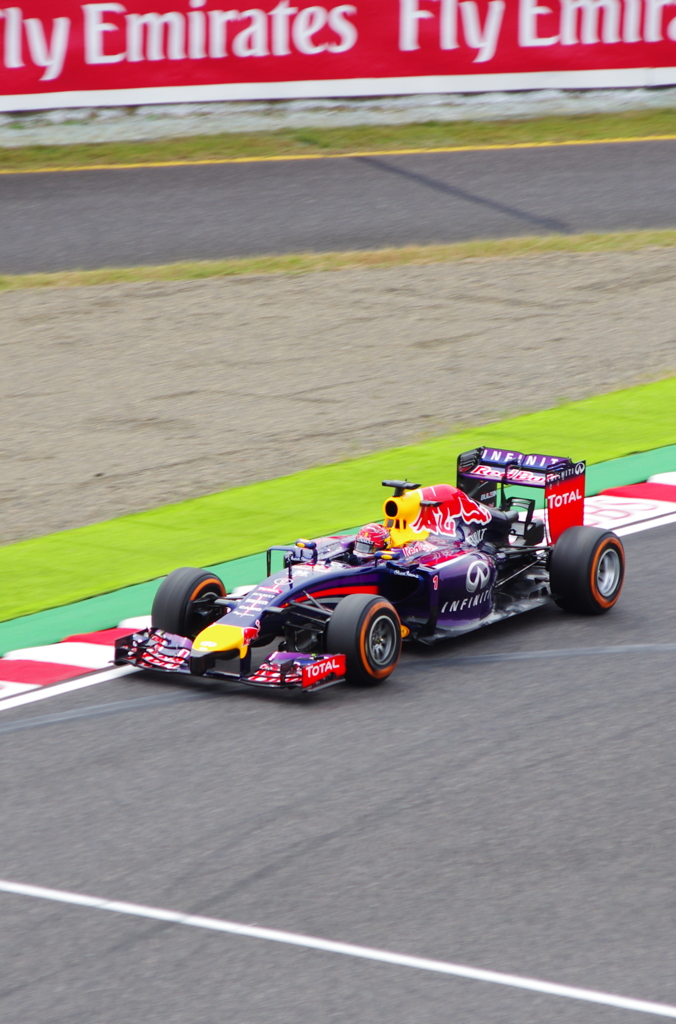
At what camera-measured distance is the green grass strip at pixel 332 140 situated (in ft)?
79.8

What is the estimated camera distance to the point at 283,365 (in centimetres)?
1714

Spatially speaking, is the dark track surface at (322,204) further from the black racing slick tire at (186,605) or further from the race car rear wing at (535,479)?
the black racing slick tire at (186,605)

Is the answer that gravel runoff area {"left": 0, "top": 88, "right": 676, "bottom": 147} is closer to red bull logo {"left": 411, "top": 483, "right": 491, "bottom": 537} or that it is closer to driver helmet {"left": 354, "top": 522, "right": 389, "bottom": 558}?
red bull logo {"left": 411, "top": 483, "right": 491, "bottom": 537}

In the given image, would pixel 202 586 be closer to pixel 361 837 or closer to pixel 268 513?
pixel 361 837

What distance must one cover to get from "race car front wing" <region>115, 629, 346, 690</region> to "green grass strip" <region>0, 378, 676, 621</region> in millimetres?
1786

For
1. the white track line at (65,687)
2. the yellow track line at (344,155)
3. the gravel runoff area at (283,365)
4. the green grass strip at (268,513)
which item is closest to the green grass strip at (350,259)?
the gravel runoff area at (283,365)

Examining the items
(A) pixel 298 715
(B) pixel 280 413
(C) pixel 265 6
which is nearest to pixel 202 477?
(B) pixel 280 413

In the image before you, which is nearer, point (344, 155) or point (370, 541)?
point (370, 541)

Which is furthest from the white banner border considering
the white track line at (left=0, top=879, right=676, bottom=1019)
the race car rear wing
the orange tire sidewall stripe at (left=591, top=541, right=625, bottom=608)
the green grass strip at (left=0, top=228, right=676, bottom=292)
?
the white track line at (left=0, top=879, right=676, bottom=1019)

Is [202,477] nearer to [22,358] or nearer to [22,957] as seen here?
[22,358]

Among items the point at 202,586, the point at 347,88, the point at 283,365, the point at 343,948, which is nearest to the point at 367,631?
the point at 202,586

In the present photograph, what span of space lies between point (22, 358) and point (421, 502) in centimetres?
928

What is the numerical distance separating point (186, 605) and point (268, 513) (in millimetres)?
3309

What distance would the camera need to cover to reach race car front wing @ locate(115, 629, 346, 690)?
8.41 meters
